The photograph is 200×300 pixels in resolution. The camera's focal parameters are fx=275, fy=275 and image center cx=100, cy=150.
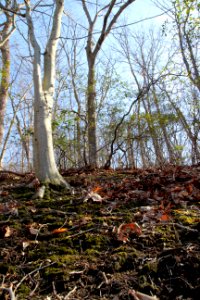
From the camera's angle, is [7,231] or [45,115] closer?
[7,231]

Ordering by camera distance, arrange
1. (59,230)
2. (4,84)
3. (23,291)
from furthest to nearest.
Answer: (4,84) < (59,230) < (23,291)

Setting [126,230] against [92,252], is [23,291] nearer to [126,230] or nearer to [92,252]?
[92,252]

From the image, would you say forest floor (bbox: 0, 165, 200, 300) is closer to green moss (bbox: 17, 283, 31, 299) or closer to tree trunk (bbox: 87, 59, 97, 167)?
green moss (bbox: 17, 283, 31, 299)

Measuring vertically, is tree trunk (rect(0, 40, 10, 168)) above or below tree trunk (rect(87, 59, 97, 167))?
above

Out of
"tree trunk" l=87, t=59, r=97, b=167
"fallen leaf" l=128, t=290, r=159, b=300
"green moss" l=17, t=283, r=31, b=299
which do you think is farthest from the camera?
"tree trunk" l=87, t=59, r=97, b=167

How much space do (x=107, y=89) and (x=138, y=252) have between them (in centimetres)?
885

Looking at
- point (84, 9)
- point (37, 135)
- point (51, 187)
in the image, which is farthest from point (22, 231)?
point (84, 9)

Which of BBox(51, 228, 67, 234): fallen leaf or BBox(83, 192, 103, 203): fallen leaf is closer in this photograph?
BBox(51, 228, 67, 234): fallen leaf

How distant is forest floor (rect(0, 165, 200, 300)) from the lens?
1.51 meters

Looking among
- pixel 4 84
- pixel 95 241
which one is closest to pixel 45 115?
pixel 95 241

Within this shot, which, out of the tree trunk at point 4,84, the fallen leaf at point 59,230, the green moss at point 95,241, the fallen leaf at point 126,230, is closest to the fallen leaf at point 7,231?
the fallen leaf at point 59,230

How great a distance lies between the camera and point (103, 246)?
1.96 meters

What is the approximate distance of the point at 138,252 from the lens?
1.82m

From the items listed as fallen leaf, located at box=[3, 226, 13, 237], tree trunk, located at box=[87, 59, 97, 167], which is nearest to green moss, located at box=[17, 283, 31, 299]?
fallen leaf, located at box=[3, 226, 13, 237]
